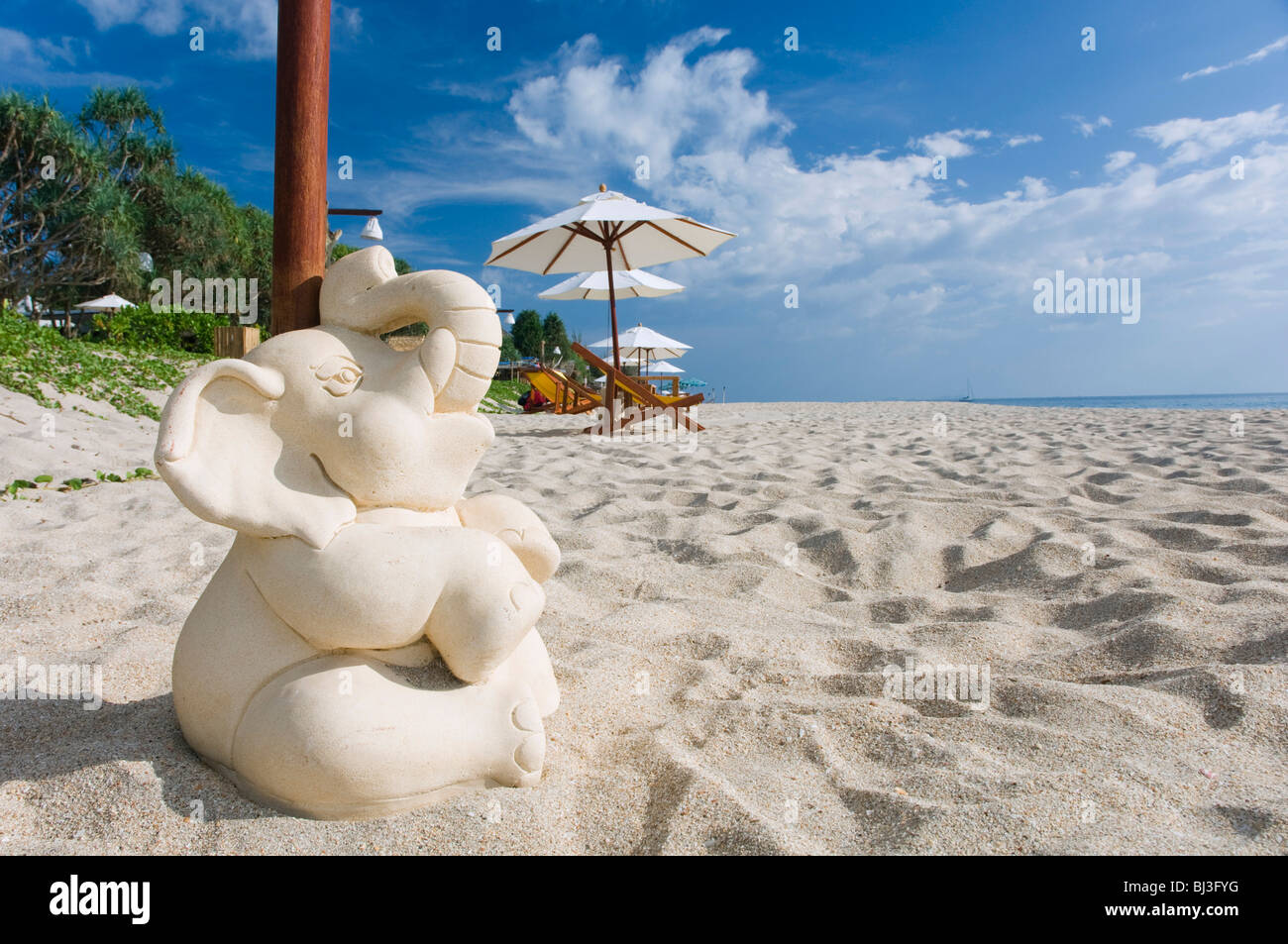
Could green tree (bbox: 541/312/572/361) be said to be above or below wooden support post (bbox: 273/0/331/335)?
above

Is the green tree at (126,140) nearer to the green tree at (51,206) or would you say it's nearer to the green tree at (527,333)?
the green tree at (51,206)

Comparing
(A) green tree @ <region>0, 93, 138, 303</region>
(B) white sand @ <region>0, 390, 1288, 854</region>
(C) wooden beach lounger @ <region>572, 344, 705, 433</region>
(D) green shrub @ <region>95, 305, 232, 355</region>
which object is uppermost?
(A) green tree @ <region>0, 93, 138, 303</region>

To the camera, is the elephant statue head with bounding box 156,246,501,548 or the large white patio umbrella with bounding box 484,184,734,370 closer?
the elephant statue head with bounding box 156,246,501,548

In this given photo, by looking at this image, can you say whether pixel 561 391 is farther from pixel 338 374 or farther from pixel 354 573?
pixel 354 573

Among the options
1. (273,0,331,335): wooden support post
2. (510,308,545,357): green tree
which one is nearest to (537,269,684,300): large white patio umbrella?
(273,0,331,335): wooden support post

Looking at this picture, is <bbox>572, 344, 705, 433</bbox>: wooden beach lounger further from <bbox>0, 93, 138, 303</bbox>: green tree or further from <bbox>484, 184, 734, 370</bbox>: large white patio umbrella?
<bbox>0, 93, 138, 303</bbox>: green tree

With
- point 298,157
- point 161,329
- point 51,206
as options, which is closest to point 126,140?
point 51,206

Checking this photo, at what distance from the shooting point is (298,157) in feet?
6.20

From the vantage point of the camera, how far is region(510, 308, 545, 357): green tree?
45062 millimetres

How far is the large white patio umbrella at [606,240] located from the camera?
946 centimetres

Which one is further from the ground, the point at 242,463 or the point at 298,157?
the point at 298,157

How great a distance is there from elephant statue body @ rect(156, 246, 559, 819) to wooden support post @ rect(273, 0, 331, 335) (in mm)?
106

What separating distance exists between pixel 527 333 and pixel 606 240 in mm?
36324
